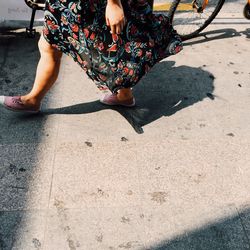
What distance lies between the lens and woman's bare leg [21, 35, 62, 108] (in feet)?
8.94

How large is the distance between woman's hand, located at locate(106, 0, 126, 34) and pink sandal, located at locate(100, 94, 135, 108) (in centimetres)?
92

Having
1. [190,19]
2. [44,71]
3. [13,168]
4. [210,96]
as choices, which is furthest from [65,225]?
[190,19]

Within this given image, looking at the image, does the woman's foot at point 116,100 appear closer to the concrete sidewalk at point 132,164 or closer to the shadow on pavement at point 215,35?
A: the concrete sidewalk at point 132,164

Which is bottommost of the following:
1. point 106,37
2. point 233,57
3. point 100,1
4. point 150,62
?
point 233,57

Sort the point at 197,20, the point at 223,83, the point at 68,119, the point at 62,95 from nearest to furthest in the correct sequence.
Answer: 1. the point at 68,119
2. the point at 62,95
3. the point at 223,83
4. the point at 197,20

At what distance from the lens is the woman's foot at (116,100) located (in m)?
3.18

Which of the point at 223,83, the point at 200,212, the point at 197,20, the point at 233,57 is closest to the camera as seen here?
the point at 200,212

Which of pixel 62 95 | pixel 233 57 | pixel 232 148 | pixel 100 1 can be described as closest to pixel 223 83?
pixel 233 57

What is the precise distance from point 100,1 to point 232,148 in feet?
4.58

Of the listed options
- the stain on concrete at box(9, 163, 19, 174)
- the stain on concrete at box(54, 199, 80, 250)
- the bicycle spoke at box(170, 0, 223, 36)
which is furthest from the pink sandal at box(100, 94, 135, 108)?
the bicycle spoke at box(170, 0, 223, 36)

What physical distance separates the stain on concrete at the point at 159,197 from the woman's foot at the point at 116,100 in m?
0.90

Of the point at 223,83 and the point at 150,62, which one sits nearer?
the point at 150,62

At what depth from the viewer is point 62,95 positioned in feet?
11.2

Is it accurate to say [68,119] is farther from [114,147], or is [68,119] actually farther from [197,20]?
[197,20]
